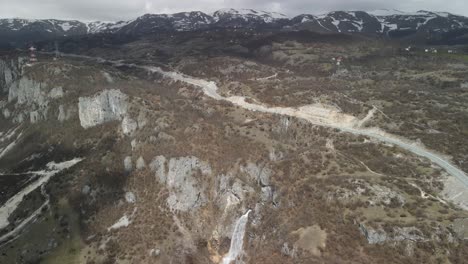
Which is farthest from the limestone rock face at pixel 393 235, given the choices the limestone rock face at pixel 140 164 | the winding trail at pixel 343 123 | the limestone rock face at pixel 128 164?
the limestone rock face at pixel 128 164

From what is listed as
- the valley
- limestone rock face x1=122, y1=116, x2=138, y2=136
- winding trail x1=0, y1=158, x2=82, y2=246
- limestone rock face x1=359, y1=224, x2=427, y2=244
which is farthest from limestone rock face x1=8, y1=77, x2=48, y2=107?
limestone rock face x1=359, y1=224, x2=427, y2=244

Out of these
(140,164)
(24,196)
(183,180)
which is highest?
(140,164)

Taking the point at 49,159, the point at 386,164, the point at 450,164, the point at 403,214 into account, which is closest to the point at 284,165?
the point at 386,164

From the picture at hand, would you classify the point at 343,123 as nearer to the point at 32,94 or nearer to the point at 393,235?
the point at 393,235

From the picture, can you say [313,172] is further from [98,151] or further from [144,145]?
[98,151]

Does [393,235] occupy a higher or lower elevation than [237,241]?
higher

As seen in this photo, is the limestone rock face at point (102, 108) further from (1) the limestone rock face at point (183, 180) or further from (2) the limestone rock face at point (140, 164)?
(1) the limestone rock face at point (183, 180)

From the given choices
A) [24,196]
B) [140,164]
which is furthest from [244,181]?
[24,196]
